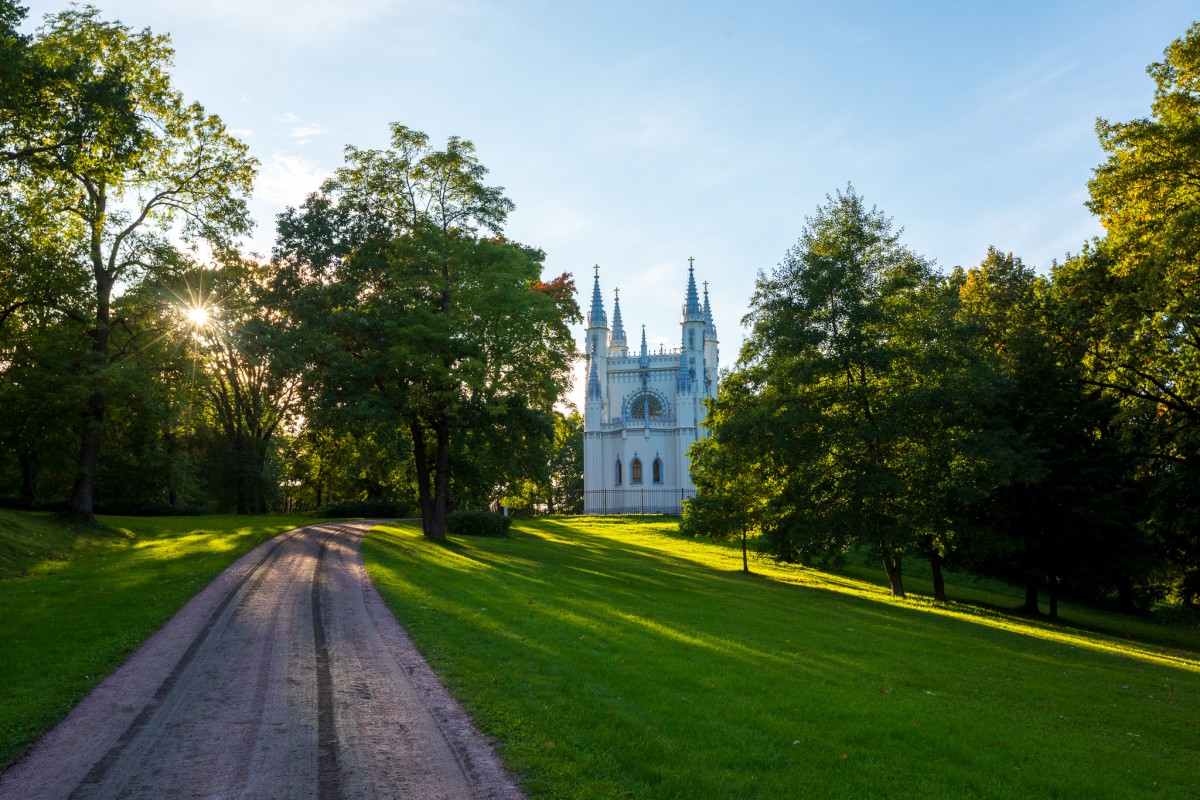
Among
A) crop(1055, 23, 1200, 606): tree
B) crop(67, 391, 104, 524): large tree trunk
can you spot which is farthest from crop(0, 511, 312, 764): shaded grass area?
crop(1055, 23, 1200, 606): tree

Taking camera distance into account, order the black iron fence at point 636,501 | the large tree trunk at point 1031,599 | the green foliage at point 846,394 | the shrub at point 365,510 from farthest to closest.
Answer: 1. the black iron fence at point 636,501
2. the shrub at point 365,510
3. the large tree trunk at point 1031,599
4. the green foliage at point 846,394

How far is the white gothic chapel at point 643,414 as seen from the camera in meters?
74.3

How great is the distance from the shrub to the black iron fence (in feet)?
96.9

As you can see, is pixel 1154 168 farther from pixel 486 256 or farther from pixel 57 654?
pixel 57 654

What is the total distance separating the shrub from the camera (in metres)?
45.0

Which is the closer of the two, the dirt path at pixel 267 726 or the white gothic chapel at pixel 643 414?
the dirt path at pixel 267 726

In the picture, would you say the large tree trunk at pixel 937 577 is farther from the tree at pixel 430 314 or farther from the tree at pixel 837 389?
the tree at pixel 430 314

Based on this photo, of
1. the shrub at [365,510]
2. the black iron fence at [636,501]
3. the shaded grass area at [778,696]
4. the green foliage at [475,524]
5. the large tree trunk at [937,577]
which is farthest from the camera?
the black iron fence at [636,501]

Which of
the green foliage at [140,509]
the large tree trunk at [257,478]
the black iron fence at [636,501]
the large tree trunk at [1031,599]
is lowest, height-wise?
the large tree trunk at [1031,599]

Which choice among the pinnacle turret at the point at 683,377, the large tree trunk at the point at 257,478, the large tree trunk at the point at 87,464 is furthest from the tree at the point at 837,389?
the pinnacle turret at the point at 683,377

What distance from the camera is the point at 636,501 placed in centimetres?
7412

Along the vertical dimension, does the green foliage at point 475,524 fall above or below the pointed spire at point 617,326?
below

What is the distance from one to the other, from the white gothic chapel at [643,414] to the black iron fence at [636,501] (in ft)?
0.32

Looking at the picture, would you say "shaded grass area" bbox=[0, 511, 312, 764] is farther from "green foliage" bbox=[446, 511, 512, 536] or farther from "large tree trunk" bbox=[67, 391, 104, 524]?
"green foliage" bbox=[446, 511, 512, 536]
